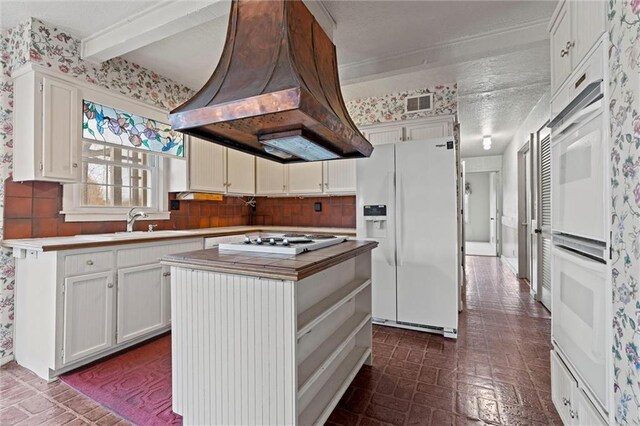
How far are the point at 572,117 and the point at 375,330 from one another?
8.02 feet

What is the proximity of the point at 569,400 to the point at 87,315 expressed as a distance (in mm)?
A: 3144

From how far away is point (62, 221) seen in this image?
2.72 meters

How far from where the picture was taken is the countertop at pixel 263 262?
4.52 feet

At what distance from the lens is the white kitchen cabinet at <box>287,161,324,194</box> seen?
4105 millimetres

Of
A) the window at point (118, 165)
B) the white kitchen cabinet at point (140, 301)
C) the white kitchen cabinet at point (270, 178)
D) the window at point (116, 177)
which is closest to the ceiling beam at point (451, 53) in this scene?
the white kitchen cabinet at point (270, 178)

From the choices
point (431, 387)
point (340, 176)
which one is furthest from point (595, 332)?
point (340, 176)

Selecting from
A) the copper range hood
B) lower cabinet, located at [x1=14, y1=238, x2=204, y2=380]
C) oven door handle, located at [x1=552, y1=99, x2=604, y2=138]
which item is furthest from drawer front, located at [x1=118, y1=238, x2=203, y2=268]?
oven door handle, located at [x1=552, y1=99, x2=604, y2=138]

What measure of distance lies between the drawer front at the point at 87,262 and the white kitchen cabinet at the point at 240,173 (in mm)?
1805

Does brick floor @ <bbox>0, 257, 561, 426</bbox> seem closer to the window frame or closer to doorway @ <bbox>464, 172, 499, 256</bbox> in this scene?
the window frame

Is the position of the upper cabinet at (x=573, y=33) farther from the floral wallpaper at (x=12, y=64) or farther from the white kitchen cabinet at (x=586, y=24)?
the floral wallpaper at (x=12, y=64)

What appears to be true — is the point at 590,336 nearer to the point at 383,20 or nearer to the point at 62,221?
the point at 383,20

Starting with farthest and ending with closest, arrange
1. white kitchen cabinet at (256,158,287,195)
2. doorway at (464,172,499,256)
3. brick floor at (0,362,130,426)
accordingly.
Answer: doorway at (464,172,499,256), white kitchen cabinet at (256,158,287,195), brick floor at (0,362,130,426)

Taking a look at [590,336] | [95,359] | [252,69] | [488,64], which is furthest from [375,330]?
[488,64]

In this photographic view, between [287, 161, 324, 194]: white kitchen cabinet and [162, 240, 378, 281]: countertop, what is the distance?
234 cm
